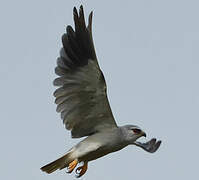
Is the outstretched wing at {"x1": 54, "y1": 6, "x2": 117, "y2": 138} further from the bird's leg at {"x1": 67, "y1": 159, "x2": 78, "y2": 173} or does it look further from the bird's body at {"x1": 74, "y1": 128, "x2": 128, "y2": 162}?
the bird's leg at {"x1": 67, "y1": 159, "x2": 78, "y2": 173}

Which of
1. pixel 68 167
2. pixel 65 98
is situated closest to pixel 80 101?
pixel 65 98

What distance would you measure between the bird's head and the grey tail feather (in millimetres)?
1154

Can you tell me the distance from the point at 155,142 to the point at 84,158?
2676 mm

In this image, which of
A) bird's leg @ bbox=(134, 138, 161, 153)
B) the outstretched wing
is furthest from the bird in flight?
bird's leg @ bbox=(134, 138, 161, 153)

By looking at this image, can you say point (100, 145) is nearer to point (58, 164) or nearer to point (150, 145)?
point (58, 164)

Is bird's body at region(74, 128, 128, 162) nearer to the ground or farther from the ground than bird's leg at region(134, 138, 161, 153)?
farther from the ground

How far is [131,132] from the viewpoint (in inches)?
583

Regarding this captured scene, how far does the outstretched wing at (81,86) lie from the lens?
14688 millimetres

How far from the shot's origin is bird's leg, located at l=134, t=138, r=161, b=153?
16.7 meters

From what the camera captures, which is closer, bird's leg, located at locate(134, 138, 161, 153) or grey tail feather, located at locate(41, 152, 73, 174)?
grey tail feather, located at locate(41, 152, 73, 174)

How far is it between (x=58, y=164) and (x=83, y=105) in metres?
1.25

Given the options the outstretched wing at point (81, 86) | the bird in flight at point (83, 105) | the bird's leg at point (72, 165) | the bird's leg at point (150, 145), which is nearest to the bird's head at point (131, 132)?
the bird in flight at point (83, 105)

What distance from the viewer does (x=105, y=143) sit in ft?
48.1

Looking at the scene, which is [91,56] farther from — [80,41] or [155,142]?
[155,142]
